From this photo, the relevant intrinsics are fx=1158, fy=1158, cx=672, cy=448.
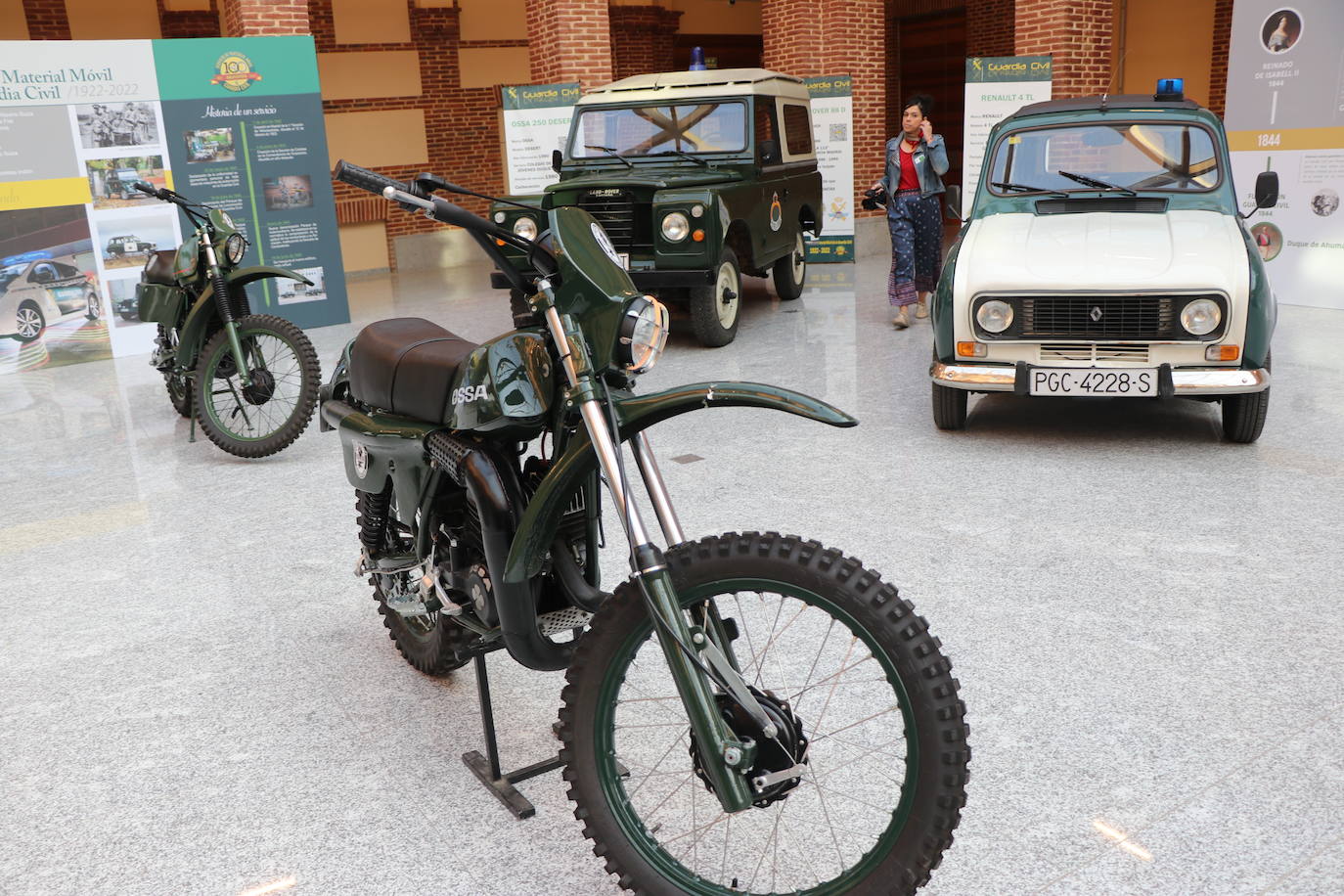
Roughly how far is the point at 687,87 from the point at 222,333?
15.8 feet

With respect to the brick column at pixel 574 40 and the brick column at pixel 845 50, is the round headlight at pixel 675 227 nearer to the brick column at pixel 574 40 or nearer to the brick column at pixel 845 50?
the brick column at pixel 574 40

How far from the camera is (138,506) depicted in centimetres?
538

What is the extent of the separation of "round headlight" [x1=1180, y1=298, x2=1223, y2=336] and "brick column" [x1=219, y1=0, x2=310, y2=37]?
8.08 m

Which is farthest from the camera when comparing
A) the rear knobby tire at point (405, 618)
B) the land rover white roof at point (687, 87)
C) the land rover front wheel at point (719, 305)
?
the land rover white roof at point (687, 87)

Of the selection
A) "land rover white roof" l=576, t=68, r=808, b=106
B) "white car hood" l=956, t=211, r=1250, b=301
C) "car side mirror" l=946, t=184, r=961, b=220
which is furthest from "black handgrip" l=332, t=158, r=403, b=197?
"land rover white roof" l=576, t=68, r=808, b=106

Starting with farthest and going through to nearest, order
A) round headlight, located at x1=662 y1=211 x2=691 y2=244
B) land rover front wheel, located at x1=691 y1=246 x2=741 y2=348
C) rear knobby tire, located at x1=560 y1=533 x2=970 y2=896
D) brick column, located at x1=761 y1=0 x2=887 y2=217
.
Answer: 1. brick column, located at x1=761 y1=0 x2=887 y2=217
2. land rover front wheel, located at x1=691 y1=246 x2=741 y2=348
3. round headlight, located at x1=662 y1=211 x2=691 y2=244
4. rear knobby tire, located at x1=560 y1=533 x2=970 y2=896

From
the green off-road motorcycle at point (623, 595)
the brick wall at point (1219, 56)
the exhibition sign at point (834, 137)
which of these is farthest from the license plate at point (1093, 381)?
the brick wall at point (1219, 56)

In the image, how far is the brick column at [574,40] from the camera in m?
11.8

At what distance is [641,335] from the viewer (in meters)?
2.20

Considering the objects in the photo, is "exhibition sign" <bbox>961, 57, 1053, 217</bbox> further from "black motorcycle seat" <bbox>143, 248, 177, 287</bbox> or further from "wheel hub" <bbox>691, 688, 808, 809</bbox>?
"wheel hub" <bbox>691, 688, 808, 809</bbox>

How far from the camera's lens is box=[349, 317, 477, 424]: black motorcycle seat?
2.71 metres

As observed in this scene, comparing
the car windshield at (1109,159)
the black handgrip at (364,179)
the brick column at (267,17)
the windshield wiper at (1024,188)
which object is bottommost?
the windshield wiper at (1024,188)

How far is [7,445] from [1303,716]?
6.65 meters

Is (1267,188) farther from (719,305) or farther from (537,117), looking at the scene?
(537,117)
